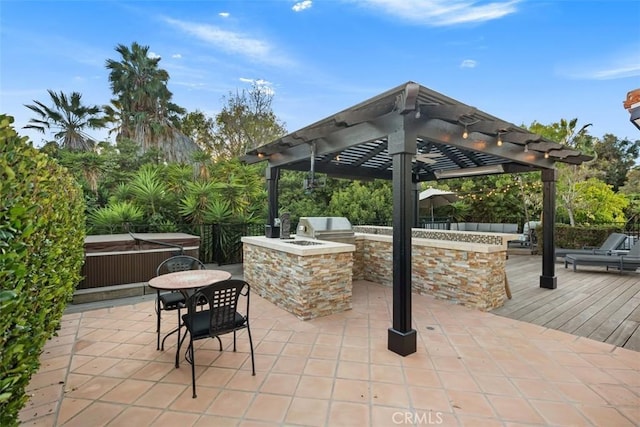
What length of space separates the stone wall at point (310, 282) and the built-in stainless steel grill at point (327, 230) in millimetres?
1276

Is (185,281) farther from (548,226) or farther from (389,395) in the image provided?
(548,226)

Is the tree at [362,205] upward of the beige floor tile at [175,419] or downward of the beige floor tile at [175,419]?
upward

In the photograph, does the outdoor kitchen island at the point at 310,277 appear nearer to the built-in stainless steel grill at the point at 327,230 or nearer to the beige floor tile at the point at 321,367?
the built-in stainless steel grill at the point at 327,230

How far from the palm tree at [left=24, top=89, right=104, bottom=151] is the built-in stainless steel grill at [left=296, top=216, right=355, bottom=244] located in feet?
34.9

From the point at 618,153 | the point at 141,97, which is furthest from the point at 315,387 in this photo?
the point at 618,153

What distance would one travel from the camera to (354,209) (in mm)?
10625

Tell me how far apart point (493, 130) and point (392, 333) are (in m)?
2.64

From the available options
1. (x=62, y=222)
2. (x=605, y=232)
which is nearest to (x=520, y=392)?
(x=62, y=222)

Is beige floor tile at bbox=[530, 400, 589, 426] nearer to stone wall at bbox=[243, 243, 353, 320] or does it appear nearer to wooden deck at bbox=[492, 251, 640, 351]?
wooden deck at bbox=[492, 251, 640, 351]

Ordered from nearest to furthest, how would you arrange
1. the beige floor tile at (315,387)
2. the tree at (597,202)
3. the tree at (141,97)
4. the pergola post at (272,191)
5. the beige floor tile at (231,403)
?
the beige floor tile at (231,403)
the beige floor tile at (315,387)
the pergola post at (272,191)
the tree at (597,202)
the tree at (141,97)

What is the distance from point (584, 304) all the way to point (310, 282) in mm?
4413

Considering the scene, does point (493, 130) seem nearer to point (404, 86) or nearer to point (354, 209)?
point (404, 86)

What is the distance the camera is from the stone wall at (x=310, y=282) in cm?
396

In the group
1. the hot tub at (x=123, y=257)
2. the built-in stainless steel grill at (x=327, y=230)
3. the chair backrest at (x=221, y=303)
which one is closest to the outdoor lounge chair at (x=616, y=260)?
the built-in stainless steel grill at (x=327, y=230)
